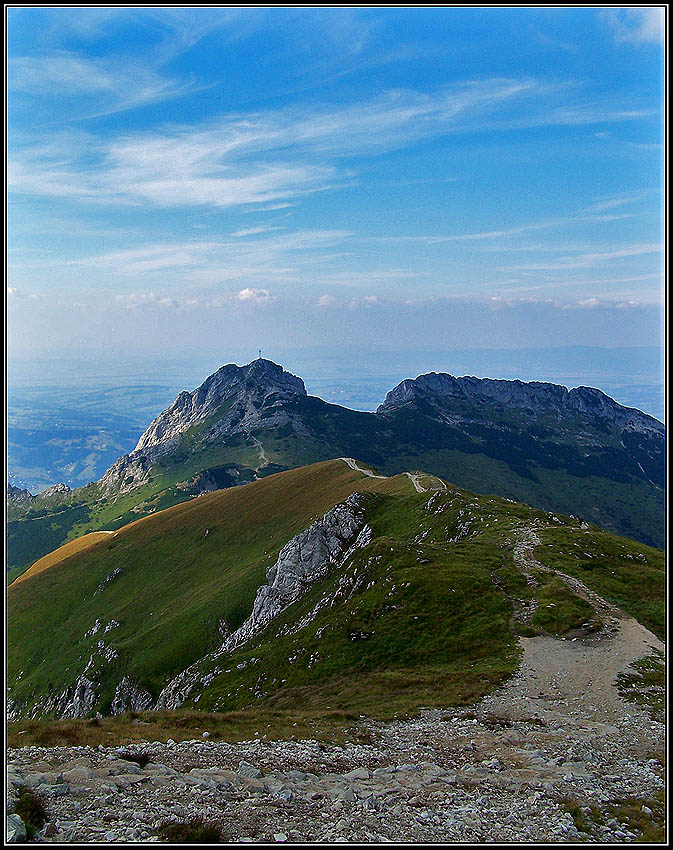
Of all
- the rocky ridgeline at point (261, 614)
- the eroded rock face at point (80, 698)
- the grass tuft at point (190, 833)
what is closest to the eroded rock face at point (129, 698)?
the rocky ridgeline at point (261, 614)

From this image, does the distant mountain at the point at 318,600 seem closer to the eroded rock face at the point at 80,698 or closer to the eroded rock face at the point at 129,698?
the eroded rock face at the point at 129,698

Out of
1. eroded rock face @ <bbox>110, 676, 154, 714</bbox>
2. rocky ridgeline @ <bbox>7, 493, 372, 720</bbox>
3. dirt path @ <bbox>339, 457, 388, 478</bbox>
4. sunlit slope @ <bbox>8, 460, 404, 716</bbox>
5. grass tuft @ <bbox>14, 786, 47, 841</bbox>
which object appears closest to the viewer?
grass tuft @ <bbox>14, 786, 47, 841</bbox>

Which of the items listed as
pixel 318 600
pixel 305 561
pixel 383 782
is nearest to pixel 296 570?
pixel 305 561

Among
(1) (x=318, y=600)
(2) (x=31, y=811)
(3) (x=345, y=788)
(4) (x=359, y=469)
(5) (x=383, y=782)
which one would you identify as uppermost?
(2) (x=31, y=811)

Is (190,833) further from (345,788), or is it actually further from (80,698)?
(80,698)

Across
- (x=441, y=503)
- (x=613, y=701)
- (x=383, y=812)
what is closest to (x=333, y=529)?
(x=441, y=503)

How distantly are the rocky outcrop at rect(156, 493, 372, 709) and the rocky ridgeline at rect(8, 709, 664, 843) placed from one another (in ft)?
158

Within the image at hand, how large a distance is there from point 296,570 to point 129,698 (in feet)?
112

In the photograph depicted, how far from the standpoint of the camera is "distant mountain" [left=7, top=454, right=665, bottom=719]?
130 feet

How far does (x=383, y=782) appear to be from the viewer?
1700 centimetres

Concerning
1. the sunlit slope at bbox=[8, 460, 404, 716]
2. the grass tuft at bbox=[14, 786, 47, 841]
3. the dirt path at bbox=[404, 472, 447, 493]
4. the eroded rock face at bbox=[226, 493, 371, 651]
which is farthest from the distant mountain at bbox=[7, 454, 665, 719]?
the grass tuft at bbox=[14, 786, 47, 841]

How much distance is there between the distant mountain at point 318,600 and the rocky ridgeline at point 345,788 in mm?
9435

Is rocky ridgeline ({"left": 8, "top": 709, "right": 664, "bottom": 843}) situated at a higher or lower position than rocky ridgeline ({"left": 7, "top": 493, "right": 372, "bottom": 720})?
higher

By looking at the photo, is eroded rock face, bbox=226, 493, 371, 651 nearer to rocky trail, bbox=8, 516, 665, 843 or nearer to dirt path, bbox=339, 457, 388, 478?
dirt path, bbox=339, 457, 388, 478
